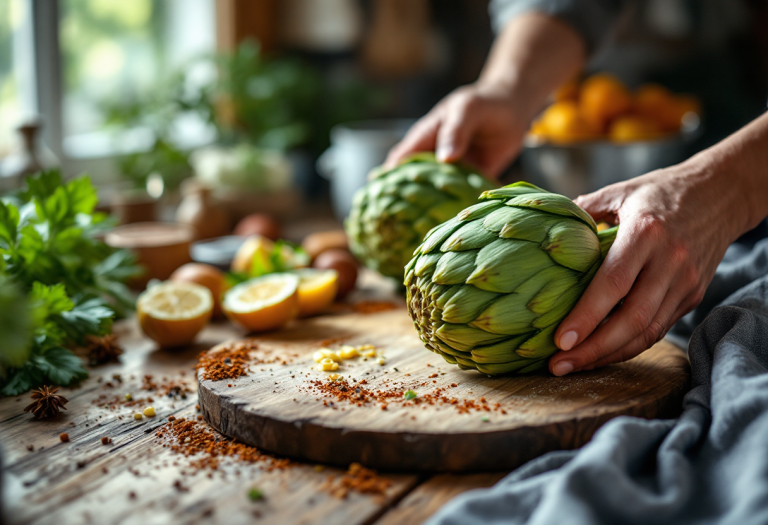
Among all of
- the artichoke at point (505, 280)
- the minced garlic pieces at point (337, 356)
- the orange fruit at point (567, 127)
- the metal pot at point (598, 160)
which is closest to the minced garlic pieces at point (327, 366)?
the minced garlic pieces at point (337, 356)

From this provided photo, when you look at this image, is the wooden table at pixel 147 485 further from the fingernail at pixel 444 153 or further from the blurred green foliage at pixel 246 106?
the blurred green foliage at pixel 246 106

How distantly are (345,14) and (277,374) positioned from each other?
211cm

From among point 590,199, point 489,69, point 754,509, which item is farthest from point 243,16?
point 754,509

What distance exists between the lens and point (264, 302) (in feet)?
3.86

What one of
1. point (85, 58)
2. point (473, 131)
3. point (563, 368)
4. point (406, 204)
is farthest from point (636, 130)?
point (85, 58)

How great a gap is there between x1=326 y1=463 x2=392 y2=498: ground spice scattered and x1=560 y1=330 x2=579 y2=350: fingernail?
279 mm

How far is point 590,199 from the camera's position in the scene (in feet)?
3.20

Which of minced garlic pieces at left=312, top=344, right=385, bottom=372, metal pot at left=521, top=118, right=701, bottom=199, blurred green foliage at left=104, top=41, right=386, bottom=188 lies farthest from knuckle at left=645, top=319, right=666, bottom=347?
blurred green foliage at left=104, top=41, right=386, bottom=188

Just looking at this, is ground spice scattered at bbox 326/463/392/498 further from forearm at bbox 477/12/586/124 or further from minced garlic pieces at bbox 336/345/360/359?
forearm at bbox 477/12/586/124

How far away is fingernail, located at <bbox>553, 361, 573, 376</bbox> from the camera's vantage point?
2.85 ft

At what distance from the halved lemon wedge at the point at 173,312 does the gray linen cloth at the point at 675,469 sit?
639 mm

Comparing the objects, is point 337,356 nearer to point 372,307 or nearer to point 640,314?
point 372,307

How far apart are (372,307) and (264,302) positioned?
218mm

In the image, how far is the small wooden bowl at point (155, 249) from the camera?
1440 mm
